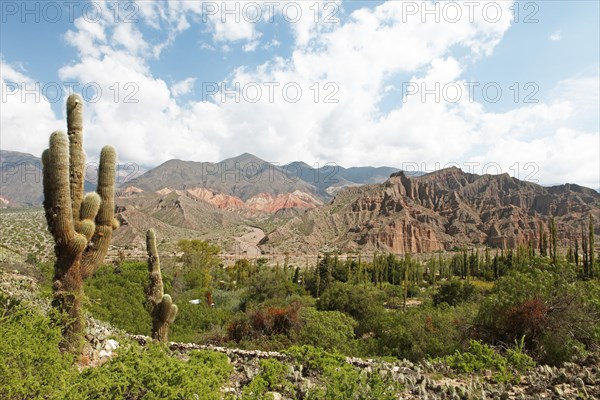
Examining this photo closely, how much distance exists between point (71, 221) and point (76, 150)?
1.64m

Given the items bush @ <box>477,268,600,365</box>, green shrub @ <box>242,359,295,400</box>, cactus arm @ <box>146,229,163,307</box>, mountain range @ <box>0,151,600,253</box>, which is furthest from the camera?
mountain range @ <box>0,151,600,253</box>

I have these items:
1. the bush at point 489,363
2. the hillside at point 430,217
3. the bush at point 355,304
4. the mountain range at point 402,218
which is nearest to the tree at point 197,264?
the bush at point 355,304

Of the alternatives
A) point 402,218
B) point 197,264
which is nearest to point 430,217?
point 402,218

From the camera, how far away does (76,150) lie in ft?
26.6

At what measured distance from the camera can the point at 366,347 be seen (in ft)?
59.0

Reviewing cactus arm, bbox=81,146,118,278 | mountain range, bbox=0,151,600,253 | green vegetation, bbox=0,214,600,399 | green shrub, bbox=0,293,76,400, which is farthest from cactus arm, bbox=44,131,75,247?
mountain range, bbox=0,151,600,253

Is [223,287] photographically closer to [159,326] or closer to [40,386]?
[159,326]

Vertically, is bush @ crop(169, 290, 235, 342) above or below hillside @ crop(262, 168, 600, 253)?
below

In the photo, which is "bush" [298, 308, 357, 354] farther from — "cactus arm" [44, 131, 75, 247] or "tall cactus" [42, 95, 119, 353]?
"cactus arm" [44, 131, 75, 247]

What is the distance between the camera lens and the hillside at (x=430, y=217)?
9806 centimetres

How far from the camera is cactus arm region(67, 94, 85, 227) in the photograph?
7.94 meters

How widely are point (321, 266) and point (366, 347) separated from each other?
23.9 m

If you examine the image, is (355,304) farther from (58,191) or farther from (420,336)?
(58,191)

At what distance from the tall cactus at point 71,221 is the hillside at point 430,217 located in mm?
86422
